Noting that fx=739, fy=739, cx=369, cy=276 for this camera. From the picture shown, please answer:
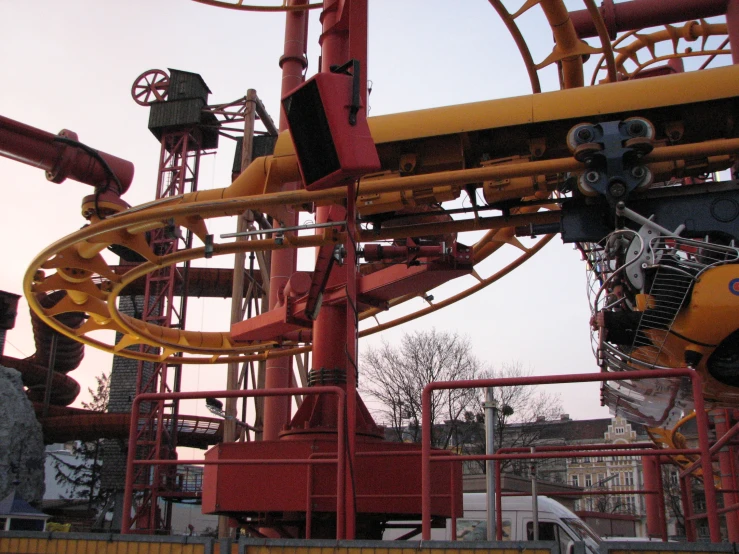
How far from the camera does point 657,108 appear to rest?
6.52 m

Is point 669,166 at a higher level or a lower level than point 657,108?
lower

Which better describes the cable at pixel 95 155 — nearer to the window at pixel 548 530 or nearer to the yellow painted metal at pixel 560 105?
the yellow painted metal at pixel 560 105

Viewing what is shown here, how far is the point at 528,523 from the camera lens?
459 inches

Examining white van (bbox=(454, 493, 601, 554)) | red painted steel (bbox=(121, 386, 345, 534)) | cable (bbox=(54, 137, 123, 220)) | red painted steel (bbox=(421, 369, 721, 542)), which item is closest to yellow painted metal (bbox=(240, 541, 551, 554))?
red painted steel (bbox=(421, 369, 721, 542))

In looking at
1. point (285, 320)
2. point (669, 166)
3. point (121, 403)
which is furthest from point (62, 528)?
point (669, 166)

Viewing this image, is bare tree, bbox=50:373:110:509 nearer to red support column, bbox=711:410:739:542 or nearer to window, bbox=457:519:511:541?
window, bbox=457:519:511:541

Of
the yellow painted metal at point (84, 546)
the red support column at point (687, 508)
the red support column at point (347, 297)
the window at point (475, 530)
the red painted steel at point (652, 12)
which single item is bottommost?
the window at point (475, 530)

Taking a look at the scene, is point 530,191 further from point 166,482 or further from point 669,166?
point 166,482

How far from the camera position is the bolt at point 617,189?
603cm

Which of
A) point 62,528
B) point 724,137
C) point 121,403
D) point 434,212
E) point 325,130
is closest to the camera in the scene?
point 325,130

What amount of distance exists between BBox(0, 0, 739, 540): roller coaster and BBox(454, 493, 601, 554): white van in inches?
142

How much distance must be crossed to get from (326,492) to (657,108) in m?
4.61

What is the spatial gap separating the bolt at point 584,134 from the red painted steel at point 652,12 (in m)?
4.87

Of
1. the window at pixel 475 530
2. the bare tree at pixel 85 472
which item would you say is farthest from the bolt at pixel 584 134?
the bare tree at pixel 85 472
